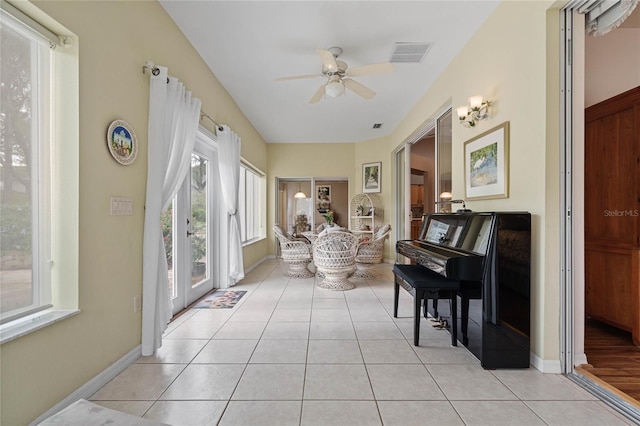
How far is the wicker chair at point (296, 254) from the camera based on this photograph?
4723mm

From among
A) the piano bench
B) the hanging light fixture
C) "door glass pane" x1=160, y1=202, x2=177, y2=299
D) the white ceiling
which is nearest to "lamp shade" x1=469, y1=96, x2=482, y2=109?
the white ceiling

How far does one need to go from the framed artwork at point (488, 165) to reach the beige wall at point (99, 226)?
9.87ft

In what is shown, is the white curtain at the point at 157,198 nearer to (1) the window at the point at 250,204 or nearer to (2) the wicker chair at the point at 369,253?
(1) the window at the point at 250,204

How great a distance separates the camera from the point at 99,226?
5.83 ft

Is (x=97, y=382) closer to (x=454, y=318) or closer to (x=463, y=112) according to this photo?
(x=454, y=318)

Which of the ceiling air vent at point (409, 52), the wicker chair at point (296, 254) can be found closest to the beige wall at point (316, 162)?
the wicker chair at point (296, 254)

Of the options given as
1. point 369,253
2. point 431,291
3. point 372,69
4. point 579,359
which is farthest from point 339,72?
point 579,359

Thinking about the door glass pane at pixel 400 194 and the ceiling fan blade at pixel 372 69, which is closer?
the ceiling fan blade at pixel 372 69

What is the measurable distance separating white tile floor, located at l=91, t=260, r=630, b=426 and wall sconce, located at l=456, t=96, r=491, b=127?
6.92 ft

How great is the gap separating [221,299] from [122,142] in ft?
7.55

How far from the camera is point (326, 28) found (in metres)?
2.65

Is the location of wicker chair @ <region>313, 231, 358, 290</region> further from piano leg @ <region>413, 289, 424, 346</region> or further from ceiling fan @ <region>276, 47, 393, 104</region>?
ceiling fan @ <region>276, 47, 393, 104</region>

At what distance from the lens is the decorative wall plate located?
187cm

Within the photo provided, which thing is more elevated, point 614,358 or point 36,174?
point 36,174
